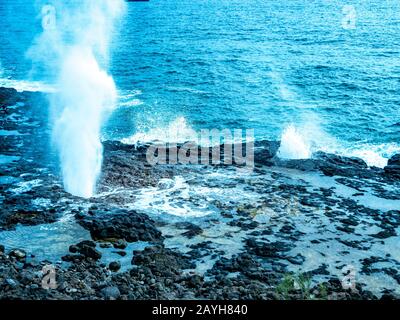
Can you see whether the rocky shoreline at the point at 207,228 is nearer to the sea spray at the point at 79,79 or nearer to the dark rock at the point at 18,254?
the dark rock at the point at 18,254

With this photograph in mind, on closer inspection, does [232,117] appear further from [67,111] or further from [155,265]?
[155,265]

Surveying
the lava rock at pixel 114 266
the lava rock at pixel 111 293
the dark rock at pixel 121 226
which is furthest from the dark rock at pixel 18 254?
the lava rock at pixel 111 293

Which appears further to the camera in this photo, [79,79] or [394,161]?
[79,79]

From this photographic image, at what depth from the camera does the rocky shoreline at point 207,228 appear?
72.4 ft

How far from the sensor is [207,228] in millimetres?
27578

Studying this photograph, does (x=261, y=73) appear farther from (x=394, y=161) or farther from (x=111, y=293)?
(x=111, y=293)

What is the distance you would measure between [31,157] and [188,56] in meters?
42.2

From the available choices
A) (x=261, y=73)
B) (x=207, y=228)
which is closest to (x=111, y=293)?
(x=207, y=228)

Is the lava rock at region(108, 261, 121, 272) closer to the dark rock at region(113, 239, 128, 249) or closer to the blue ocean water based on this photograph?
the dark rock at region(113, 239, 128, 249)

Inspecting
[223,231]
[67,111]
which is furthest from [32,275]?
[67,111]

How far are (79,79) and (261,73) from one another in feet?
76.1

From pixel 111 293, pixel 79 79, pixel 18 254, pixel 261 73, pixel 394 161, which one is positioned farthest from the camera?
pixel 261 73

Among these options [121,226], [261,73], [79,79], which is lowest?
[121,226]

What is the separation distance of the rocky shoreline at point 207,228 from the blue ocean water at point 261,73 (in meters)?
9.92
